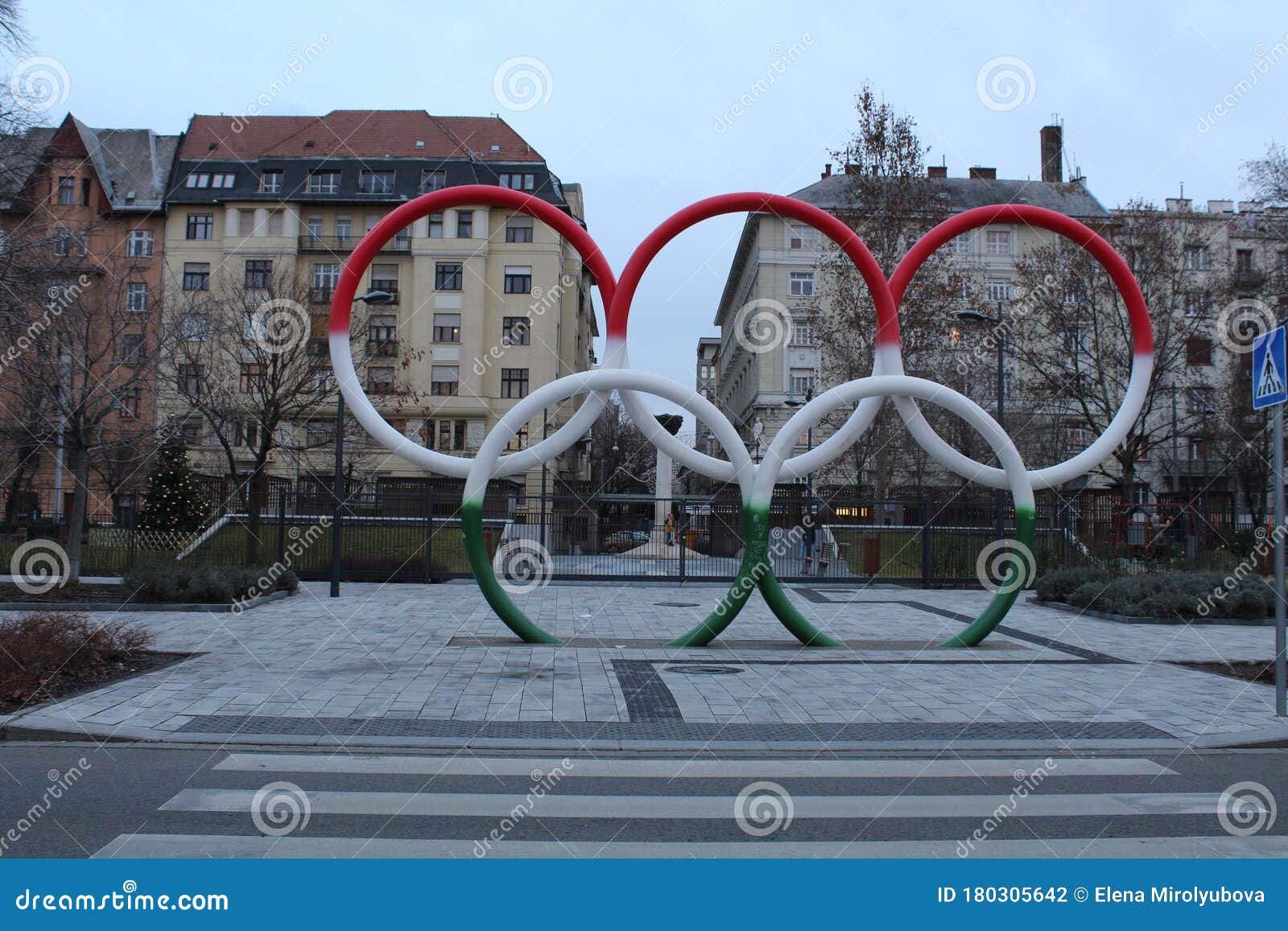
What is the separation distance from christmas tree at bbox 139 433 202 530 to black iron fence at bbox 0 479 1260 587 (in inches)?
63.5

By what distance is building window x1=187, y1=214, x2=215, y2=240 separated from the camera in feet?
167

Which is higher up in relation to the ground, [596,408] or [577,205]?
[577,205]

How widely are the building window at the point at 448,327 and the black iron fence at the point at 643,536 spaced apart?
2562 centimetres

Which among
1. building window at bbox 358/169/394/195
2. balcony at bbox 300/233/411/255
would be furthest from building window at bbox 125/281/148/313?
building window at bbox 358/169/394/195

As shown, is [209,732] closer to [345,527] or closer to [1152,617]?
[1152,617]

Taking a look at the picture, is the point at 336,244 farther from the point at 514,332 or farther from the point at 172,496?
the point at 172,496

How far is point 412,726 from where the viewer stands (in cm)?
818

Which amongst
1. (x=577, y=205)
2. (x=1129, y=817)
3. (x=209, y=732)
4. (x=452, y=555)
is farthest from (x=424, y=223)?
(x=1129, y=817)

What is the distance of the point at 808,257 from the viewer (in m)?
53.1

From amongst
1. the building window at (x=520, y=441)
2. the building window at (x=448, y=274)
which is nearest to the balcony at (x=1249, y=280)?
the building window at (x=520, y=441)

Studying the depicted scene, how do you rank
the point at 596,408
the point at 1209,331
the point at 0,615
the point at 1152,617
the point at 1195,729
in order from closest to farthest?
1. the point at 1195,729
2. the point at 596,408
3. the point at 0,615
4. the point at 1152,617
5. the point at 1209,331

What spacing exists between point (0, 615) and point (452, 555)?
39.0ft

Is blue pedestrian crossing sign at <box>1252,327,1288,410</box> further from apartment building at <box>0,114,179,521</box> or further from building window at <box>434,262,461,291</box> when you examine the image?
building window at <box>434,262,461,291</box>

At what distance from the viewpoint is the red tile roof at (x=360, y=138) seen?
2071 inches
